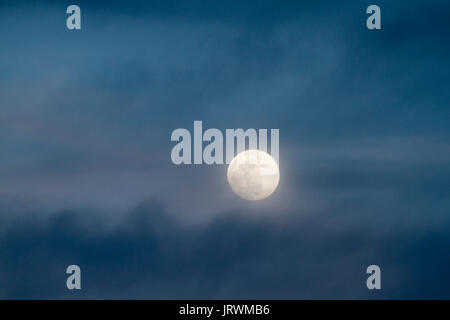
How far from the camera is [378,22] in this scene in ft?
162

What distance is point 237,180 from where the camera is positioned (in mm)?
67438
